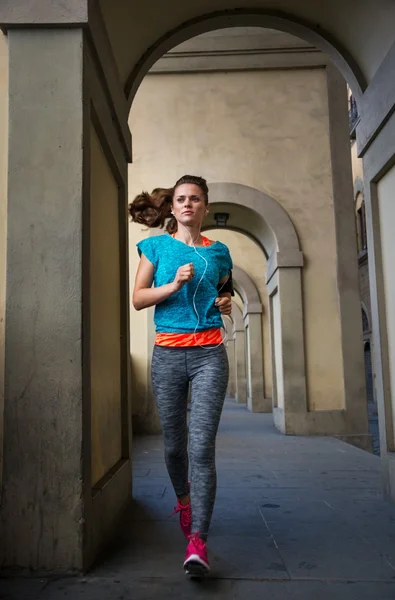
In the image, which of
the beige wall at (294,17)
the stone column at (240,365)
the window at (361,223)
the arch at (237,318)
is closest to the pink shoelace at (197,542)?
Result: the beige wall at (294,17)

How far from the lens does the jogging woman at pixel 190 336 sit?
291 centimetres

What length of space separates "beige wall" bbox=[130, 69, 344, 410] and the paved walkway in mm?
5869

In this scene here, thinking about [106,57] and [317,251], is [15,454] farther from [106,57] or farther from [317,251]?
[317,251]

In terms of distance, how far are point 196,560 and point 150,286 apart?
54.1 inches

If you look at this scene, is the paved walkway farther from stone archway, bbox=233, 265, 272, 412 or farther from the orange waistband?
stone archway, bbox=233, 265, 272, 412

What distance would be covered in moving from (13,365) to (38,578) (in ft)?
3.32

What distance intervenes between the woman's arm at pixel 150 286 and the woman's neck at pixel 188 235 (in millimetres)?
223

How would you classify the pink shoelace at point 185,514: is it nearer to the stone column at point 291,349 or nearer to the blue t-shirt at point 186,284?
the blue t-shirt at point 186,284

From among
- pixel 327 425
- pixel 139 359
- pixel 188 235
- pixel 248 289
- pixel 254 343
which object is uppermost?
pixel 248 289

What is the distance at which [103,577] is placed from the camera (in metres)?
2.86

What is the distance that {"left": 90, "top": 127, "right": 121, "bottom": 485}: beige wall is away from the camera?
11.7 feet

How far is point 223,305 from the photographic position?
10.1ft

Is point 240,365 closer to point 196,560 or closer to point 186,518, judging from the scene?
point 186,518

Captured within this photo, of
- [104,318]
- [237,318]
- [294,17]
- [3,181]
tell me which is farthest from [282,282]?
[237,318]
